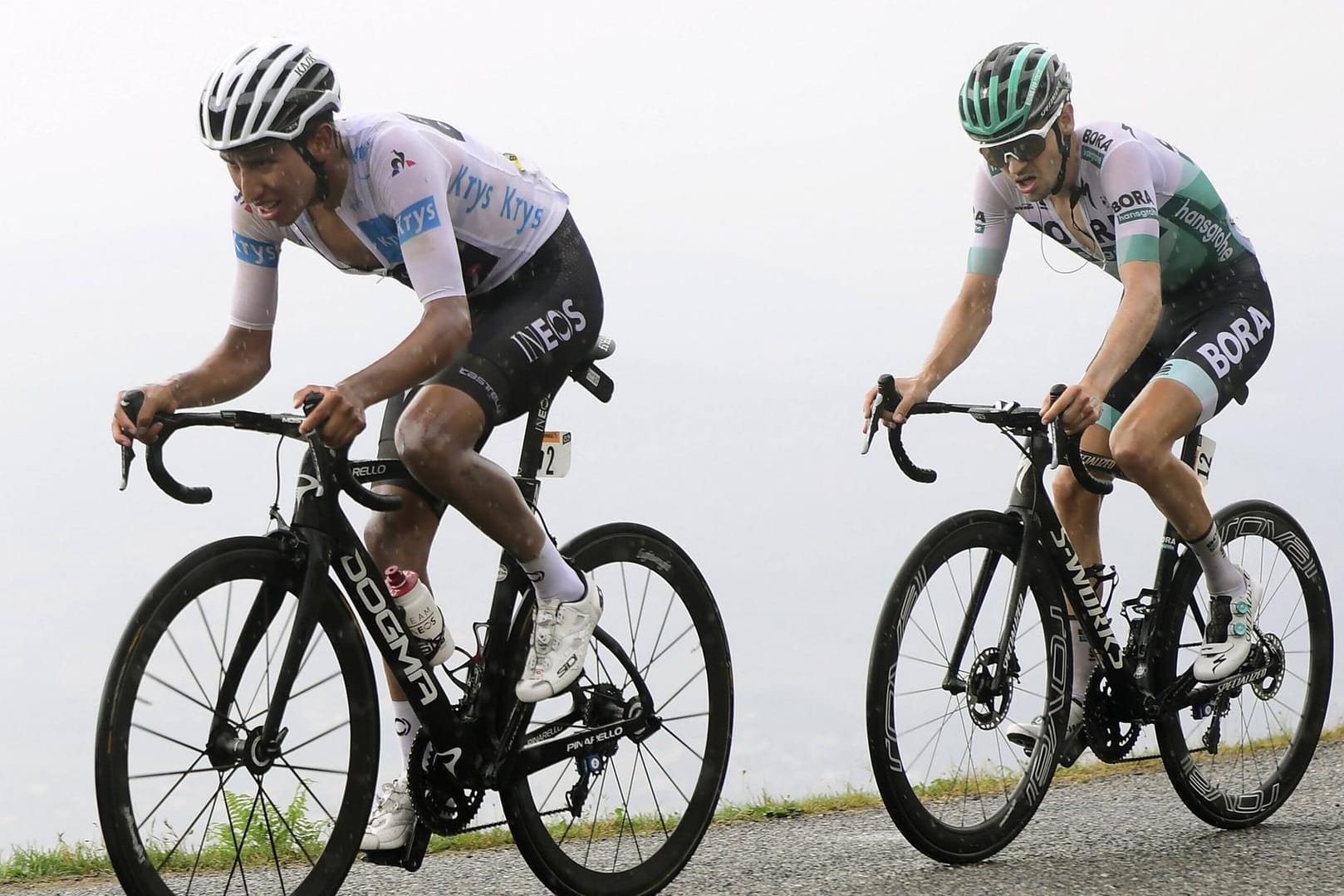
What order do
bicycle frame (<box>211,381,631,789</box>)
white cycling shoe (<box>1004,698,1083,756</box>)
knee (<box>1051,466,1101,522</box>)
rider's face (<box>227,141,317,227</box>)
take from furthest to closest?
knee (<box>1051,466,1101,522</box>) < white cycling shoe (<box>1004,698,1083,756</box>) < rider's face (<box>227,141,317,227</box>) < bicycle frame (<box>211,381,631,789</box>)

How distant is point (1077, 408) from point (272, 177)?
250 centimetres

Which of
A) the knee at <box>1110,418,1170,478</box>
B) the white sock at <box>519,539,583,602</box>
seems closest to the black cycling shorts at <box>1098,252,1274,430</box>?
the knee at <box>1110,418,1170,478</box>

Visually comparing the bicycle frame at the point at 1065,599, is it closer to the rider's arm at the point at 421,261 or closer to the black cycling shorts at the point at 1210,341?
the black cycling shorts at the point at 1210,341

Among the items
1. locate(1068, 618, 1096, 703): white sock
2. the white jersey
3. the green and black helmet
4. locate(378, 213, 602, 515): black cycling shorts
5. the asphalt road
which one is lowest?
the asphalt road

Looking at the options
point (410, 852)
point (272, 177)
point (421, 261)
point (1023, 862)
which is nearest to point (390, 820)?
point (410, 852)

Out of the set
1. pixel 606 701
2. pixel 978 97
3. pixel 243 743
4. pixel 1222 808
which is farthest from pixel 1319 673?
pixel 243 743

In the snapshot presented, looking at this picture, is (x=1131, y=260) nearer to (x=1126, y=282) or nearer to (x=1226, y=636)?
(x=1126, y=282)

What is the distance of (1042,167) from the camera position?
5.39 metres

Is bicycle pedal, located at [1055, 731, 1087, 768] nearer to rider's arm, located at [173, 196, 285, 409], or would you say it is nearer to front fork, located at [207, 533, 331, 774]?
front fork, located at [207, 533, 331, 774]

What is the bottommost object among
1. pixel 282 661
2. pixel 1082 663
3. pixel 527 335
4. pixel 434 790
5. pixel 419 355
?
pixel 434 790

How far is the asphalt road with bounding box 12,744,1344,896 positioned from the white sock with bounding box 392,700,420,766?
27.3 inches

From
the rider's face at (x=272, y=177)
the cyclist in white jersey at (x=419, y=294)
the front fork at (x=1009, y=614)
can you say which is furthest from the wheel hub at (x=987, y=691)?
the rider's face at (x=272, y=177)

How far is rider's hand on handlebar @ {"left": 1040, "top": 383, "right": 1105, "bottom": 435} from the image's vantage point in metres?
4.89

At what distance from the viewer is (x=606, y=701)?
15.8 ft
